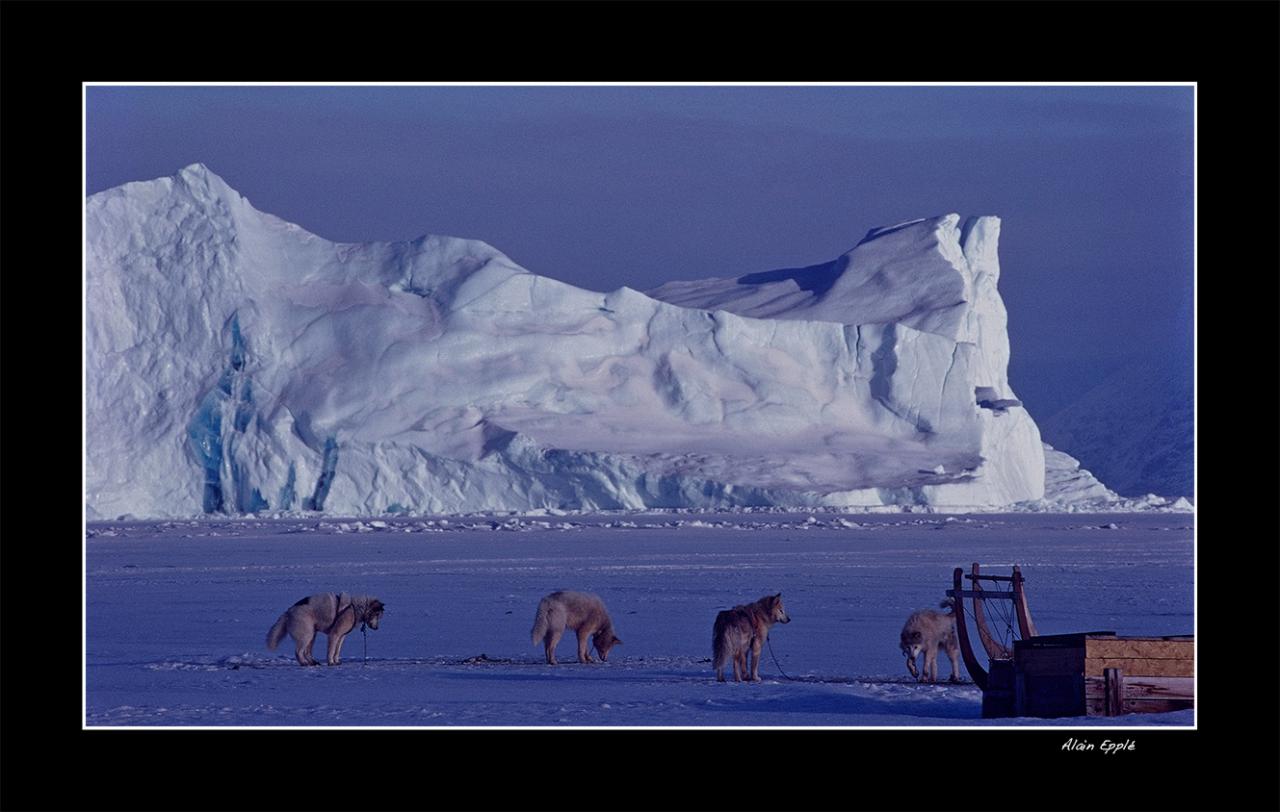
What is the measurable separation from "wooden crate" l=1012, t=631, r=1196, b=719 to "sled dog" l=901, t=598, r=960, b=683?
927 millimetres

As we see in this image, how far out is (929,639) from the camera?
7934 millimetres

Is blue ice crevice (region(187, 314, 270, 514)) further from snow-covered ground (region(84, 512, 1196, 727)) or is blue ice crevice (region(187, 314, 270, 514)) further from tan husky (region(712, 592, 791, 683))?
tan husky (region(712, 592, 791, 683))

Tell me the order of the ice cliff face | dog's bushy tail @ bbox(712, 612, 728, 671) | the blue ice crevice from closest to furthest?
1. dog's bushy tail @ bbox(712, 612, 728, 671)
2. the blue ice crevice
3. the ice cliff face

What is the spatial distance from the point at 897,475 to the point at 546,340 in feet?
20.2

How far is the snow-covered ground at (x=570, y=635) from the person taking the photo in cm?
720

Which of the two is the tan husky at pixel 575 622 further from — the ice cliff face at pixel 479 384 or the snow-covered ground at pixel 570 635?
the ice cliff face at pixel 479 384

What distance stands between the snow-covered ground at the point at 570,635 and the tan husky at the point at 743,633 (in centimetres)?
12

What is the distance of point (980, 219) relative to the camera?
110 ft

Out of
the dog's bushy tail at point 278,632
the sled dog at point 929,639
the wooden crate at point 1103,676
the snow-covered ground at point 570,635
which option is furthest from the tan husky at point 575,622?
the wooden crate at point 1103,676

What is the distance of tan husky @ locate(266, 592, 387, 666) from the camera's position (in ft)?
27.1

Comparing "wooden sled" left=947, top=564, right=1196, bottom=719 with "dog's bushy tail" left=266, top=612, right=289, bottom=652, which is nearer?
"wooden sled" left=947, top=564, right=1196, bottom=719

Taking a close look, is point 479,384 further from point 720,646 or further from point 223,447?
point 720,646

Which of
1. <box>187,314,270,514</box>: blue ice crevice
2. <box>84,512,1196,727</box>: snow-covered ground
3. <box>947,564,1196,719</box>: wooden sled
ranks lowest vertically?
<box>84,512,1196,727</box>: snow-covered ground

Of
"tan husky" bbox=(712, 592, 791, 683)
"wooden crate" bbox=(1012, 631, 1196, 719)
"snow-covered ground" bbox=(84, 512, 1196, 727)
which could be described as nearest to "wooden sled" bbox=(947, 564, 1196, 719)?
"wooden crate" bbox=(1012, 631, 1196, 719)
